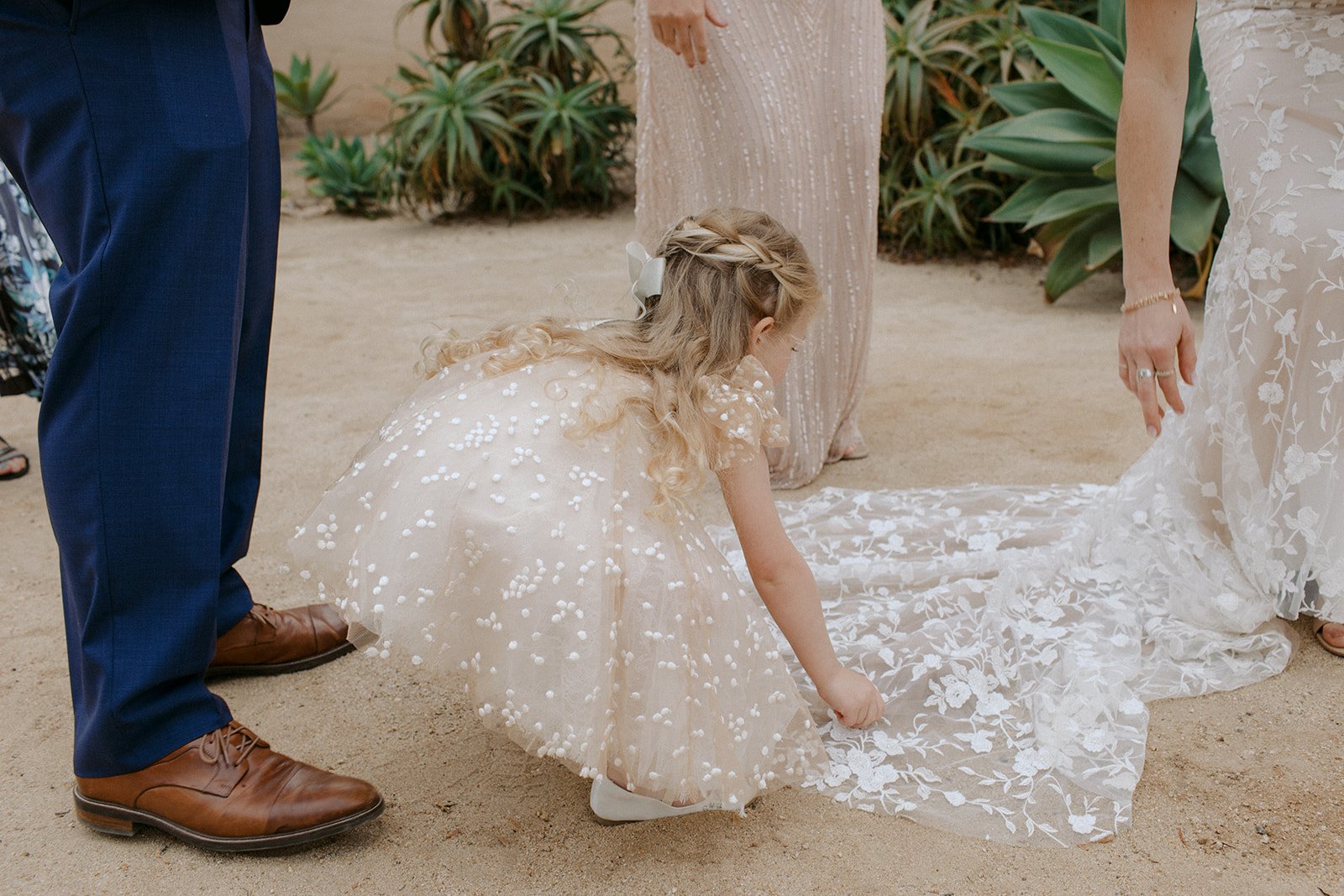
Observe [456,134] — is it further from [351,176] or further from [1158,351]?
[1158,351]

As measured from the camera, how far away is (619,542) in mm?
1427

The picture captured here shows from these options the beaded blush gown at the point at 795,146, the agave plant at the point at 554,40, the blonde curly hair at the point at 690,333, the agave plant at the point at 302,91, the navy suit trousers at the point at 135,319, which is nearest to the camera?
the navy suit trousers at the point at 135,319

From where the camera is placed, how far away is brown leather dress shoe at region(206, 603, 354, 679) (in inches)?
75.2

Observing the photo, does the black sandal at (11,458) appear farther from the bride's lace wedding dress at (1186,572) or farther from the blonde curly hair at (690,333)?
the bride's lace wedding dress at (1186,572)

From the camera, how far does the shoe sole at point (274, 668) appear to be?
194 cm

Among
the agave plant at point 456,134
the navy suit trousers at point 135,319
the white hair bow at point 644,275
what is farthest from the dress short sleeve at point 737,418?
the agave plant at point 456,134

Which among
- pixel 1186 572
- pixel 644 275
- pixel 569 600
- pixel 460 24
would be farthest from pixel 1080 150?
pixel 460 24

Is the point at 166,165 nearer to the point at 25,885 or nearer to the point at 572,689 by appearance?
the point at 572,689

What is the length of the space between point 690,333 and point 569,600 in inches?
15.6

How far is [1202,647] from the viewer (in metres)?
1.92

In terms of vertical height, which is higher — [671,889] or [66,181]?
[66,181]

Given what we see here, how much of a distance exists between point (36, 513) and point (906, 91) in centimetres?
393

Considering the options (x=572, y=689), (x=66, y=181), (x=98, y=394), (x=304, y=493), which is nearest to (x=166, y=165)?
(x=66, y=181)

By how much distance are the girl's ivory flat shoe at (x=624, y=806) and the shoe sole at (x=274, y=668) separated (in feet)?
2.18
